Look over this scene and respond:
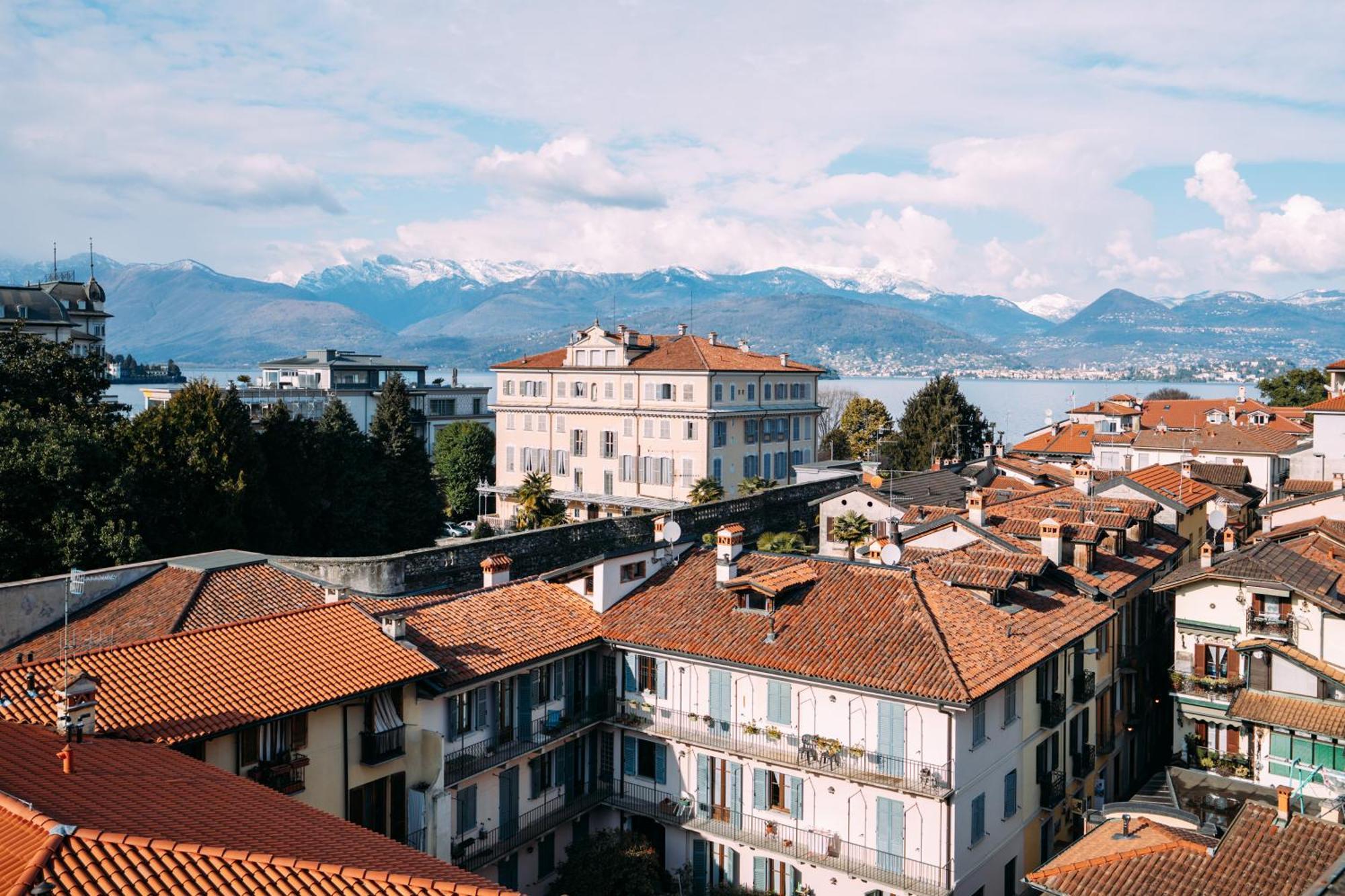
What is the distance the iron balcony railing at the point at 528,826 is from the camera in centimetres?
2070

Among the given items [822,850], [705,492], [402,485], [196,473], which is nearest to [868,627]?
[822,850]

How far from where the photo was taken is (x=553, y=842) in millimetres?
23297

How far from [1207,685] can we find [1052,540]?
16.9 ft

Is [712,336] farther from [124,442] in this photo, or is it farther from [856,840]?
[856,840]

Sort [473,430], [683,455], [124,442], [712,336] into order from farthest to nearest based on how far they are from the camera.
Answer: [473,430], [712,336], [683,455], [124,442]

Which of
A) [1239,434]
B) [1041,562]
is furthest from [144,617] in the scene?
[1239,434]

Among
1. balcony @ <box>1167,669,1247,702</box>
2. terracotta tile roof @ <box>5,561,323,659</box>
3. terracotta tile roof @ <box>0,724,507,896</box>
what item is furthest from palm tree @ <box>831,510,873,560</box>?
terracotta tile roof @ <box>0,724,507,896</box>

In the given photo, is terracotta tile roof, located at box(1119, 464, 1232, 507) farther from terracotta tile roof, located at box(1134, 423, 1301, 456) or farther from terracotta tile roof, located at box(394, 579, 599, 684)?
terracotta tile roof, located at box(394, 579, 599, 684)

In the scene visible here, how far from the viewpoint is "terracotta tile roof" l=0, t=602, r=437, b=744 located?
15836mm

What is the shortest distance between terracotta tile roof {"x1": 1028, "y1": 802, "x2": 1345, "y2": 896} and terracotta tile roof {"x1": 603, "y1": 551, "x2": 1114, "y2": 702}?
3640 mm

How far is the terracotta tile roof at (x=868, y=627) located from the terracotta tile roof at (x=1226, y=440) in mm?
33477

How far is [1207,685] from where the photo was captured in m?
27.0

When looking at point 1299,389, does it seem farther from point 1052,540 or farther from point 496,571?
point 496,571

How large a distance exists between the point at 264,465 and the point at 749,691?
2947cm
